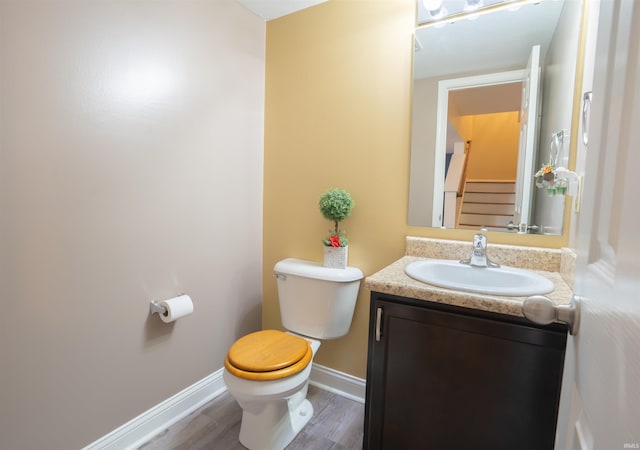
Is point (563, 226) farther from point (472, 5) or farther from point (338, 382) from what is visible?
point (338, 382)

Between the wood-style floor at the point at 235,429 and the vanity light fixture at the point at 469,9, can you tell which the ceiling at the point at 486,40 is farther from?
the wood-style floor at the point at 235,429

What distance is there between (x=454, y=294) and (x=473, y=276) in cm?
40

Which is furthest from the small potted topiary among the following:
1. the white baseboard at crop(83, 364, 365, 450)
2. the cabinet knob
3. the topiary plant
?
the cabinet knob

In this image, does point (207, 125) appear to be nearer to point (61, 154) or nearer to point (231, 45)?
point (231, 45)

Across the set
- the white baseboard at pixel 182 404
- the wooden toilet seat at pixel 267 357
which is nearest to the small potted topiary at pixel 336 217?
the wooden toilet seat at pixel 267 357

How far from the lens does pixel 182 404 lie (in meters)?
1.69

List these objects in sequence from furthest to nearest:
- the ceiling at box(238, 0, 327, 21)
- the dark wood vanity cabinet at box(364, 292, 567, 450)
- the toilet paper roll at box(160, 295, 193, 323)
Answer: the ceiling at box(238, 0, 327, 21)
the toilet paper roll at box(160, 295, 193, 323)
the dark wood vanity cabinet at box(364, 292, 567, 450)

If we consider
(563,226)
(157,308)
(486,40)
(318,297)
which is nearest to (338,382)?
(318,297)

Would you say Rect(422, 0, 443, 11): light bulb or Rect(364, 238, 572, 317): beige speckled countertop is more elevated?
Rect(422, 0, 443, 11): light bulb

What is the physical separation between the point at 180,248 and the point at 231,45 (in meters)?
1.14

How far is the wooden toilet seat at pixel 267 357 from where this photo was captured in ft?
4.32

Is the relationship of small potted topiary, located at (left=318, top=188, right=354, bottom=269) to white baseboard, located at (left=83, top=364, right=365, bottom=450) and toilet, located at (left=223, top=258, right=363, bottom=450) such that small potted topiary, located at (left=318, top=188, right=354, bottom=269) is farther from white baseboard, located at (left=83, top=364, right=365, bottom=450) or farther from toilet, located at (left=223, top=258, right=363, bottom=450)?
white baseboard, located at (left=83, top=364, right=365, bottom=450)

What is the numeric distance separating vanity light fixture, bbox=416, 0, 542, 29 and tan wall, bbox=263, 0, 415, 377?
10 centimetres

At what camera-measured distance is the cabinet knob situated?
1.83 ft
